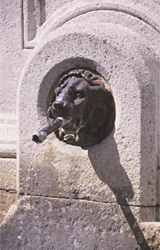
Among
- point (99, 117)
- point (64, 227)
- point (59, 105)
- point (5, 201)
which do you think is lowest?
point (5, 201)

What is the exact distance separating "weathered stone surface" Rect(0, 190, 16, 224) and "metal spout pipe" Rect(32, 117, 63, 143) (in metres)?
0.87

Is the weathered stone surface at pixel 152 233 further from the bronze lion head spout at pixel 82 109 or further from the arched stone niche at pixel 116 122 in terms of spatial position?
the bronze lion head spout at pixel 82 109

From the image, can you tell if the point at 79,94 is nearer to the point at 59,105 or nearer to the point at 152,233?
the point at 59,105

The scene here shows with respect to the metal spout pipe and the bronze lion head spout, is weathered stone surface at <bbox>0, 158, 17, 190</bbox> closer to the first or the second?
the bronze lion head spout

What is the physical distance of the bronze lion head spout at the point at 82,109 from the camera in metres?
3.47

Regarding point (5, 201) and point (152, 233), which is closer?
point (152, 233)

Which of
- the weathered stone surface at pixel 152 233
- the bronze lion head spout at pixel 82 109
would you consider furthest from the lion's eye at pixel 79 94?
the weathered stone surface at pixel 152 233

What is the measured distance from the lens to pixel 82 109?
3504 mm

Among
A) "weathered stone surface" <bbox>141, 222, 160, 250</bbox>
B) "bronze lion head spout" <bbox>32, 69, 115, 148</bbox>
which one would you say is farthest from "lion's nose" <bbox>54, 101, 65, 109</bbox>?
"weathered stone surface" <bbox>141, 222, 160, 250</bbox>

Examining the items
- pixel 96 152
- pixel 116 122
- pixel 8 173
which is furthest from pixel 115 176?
pixel 8 173

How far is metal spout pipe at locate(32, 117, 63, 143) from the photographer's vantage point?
338 centimetres

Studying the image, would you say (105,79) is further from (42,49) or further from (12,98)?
(12,98)

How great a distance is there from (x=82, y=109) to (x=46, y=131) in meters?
0.24

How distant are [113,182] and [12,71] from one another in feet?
3.86
